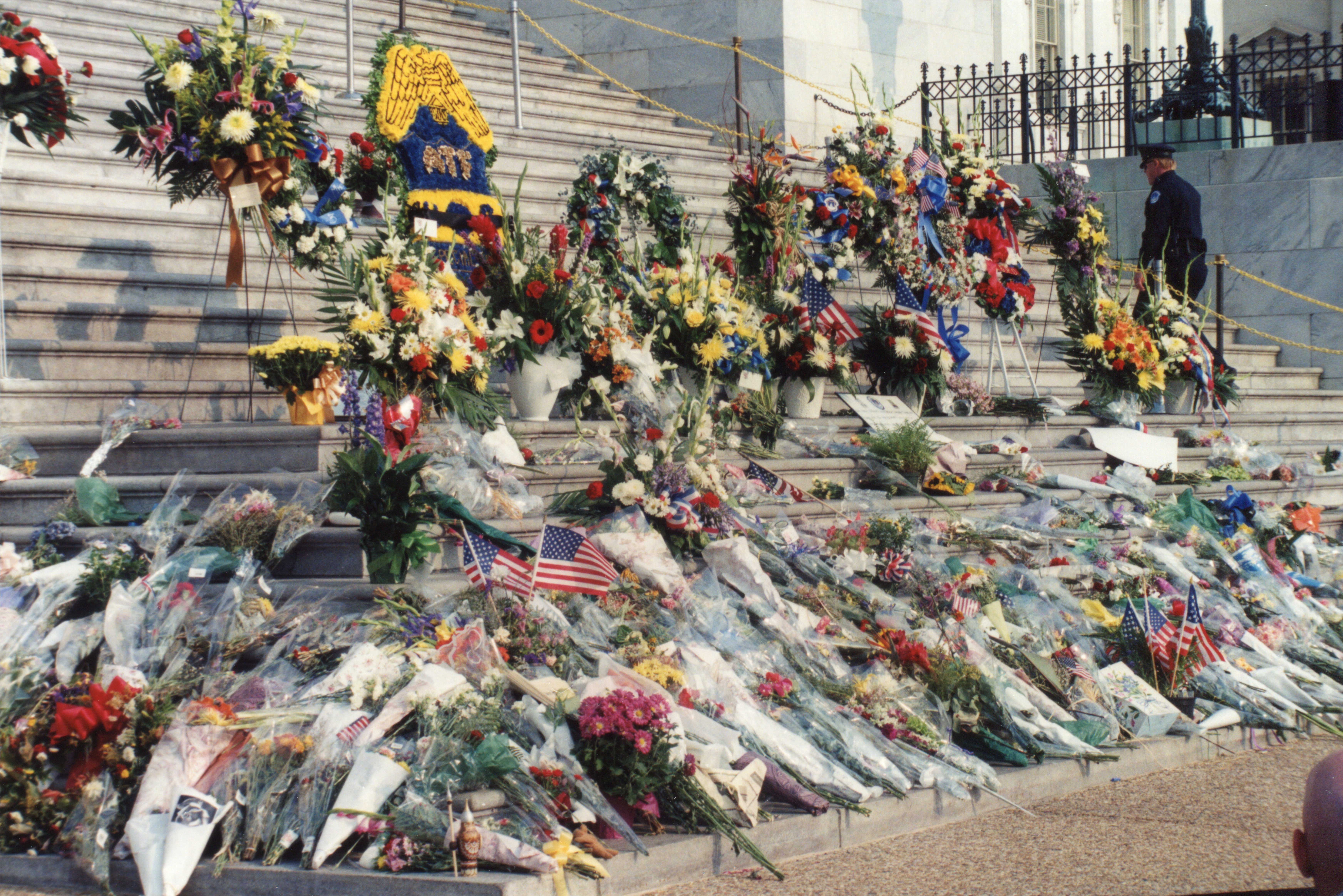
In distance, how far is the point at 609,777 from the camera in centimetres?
505

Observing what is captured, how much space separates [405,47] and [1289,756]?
21.7 ft

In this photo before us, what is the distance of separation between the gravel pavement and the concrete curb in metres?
0.06

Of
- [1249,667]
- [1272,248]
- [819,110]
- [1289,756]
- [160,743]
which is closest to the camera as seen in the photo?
[160,743]

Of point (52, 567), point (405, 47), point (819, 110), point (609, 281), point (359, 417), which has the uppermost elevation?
point (819, 110)

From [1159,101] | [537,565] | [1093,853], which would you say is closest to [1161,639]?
[1093,853]

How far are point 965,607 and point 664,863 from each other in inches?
108

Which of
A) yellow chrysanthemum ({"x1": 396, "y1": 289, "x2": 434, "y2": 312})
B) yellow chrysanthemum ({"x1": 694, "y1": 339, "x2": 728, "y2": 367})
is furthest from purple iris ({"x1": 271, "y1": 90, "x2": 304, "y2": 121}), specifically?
yellow chrysanthemum ({"x1": 694, "y1": 339, "x2": 728, "y2": 367})

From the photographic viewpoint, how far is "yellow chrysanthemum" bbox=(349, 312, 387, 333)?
282 inches

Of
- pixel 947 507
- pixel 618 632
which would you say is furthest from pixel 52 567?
pixel 947 507

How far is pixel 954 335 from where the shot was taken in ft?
37.8

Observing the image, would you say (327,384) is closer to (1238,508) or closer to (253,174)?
(253,174)

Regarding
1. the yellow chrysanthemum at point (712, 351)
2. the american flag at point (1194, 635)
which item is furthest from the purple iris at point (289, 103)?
the american flag at point (1194, 635)

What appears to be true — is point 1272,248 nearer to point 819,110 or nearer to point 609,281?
point 819,110

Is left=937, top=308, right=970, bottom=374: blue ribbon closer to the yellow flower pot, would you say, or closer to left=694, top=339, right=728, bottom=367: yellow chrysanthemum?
left=694, top=339, right=728, bottom=367: yellow chrysanthemum
